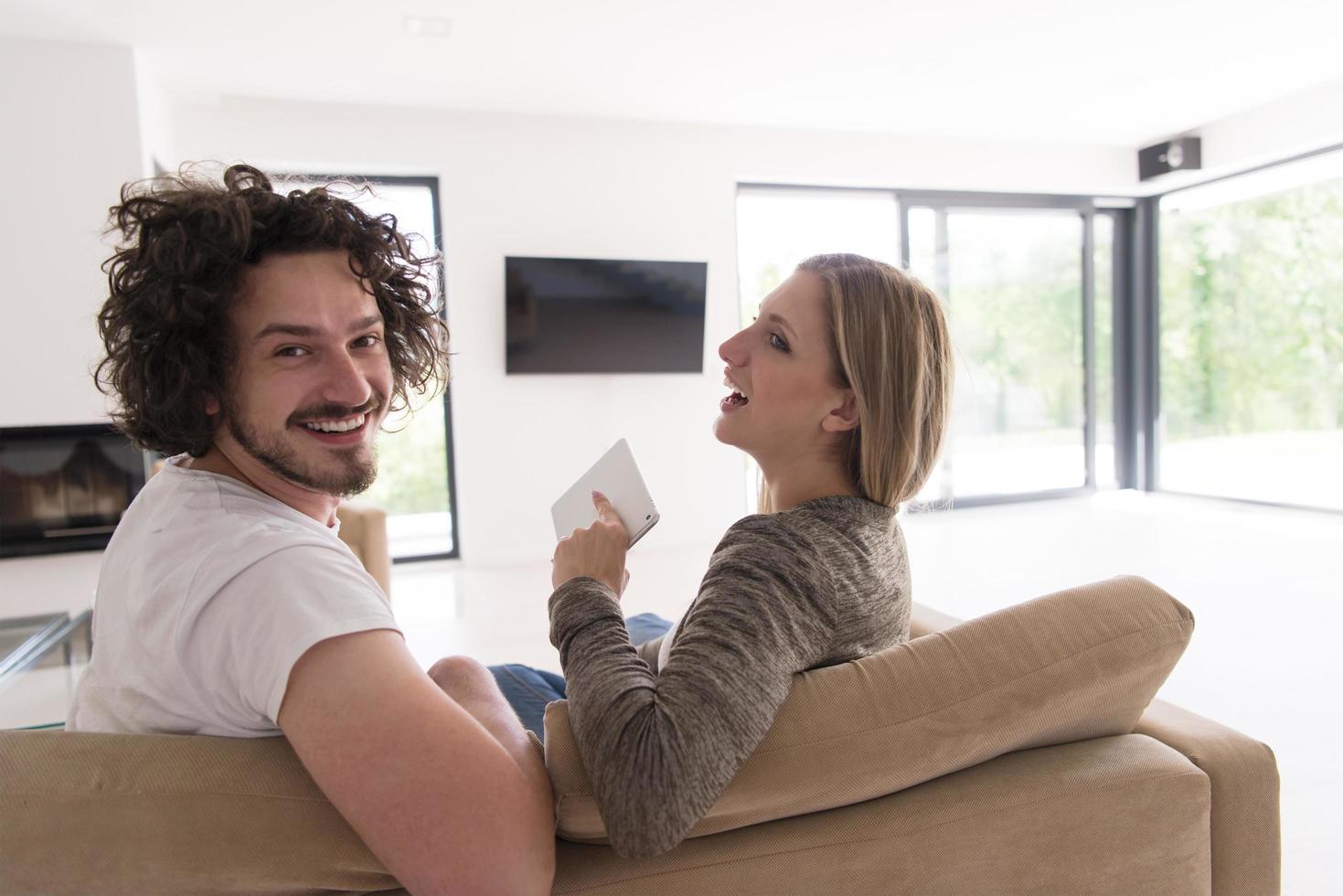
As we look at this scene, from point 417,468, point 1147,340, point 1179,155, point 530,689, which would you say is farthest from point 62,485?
point 1147,340

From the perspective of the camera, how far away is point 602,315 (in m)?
5.50

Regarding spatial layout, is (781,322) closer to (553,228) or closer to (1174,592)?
(1174,592)

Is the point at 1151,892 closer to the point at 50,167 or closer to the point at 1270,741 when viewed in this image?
the point at 1270,741

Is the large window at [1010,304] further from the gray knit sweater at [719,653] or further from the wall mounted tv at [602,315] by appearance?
the gray knit sweater at [719,653]

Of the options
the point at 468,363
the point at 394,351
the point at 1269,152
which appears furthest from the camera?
the point at 1269,152

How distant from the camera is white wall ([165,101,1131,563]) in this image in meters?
5.12

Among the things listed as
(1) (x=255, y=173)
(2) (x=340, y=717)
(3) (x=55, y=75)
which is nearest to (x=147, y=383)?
(1) (x=255, y=173)

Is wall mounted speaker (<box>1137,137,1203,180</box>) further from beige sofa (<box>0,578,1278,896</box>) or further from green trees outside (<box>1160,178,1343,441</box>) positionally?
beige sofa (<box>0,578,1278,896</box>)

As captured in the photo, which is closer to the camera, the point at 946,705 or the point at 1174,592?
the point at 946,705

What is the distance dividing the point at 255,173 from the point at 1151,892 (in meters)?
1.44

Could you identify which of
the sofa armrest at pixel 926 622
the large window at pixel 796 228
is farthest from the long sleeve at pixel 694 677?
the large window at pixel 796 228

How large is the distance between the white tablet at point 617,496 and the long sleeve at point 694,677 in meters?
0.15

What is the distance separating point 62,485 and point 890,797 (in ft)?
14.6

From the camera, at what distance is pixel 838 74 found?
4.95 m
